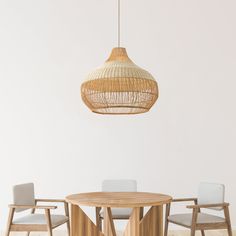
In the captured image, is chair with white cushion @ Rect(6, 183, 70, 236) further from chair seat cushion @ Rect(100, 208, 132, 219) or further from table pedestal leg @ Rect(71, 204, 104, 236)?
chair seat cushion @ Rect(100, 208, 132, 219)

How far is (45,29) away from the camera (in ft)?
18.0

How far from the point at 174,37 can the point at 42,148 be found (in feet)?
7.96

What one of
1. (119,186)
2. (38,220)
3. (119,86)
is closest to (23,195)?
(38,220)

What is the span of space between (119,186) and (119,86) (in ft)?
5.41

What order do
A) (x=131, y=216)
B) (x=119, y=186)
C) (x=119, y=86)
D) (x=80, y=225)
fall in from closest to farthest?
(x=119, y=86)
(x=131, y=216)
(x=80, y=225)
(x=119, y=186)

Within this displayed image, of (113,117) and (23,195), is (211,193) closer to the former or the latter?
(113,117)

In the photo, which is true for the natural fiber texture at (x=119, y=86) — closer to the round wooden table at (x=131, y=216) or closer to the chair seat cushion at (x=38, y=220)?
the round wooden table at (x=131, y=216)

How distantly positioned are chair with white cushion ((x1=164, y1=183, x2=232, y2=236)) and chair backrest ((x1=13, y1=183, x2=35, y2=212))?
4.97ft

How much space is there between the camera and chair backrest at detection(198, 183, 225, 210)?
13.5 feet

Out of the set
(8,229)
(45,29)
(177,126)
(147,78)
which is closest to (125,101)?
(147,78)

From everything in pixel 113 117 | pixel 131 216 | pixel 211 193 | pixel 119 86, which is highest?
pixel 119 86

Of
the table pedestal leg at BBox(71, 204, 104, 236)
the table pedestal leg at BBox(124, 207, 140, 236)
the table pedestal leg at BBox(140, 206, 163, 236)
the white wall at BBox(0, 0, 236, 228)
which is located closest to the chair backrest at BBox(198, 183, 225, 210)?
the table pedestal leg at BBox(140, 206, 163, 236)

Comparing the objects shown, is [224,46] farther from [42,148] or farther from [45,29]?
[42,148]

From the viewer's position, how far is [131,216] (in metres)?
3.53
